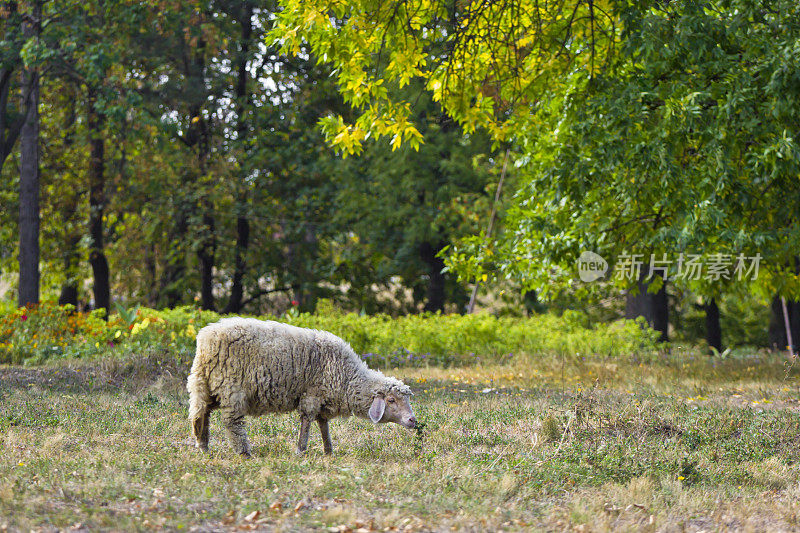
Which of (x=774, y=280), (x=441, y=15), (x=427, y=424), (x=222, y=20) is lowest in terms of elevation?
(x=427, y=424)

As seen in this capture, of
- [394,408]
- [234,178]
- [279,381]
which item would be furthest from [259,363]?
[234,178]

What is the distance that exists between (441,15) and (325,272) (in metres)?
15.6

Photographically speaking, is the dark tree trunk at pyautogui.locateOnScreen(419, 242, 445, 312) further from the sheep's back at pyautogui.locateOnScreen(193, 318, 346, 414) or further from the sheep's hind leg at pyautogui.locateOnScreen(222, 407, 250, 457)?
the sheep's hind leg at pyautogui.locateOnScreen(222, 407, 250, 457)

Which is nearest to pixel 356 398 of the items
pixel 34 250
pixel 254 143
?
pixel 34 250

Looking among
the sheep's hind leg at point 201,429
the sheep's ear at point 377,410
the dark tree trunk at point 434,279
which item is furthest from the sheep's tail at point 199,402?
the dark tree trunk at point 434,279

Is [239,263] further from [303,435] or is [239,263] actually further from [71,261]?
[303,435]

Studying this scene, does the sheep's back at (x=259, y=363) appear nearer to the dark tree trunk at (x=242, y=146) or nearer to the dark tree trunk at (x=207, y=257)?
the dark tree trunk at (x=242, y=146)

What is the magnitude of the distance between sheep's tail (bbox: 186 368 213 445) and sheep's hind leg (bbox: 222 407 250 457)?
209mm

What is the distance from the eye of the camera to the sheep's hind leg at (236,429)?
260 inches

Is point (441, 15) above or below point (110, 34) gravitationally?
below

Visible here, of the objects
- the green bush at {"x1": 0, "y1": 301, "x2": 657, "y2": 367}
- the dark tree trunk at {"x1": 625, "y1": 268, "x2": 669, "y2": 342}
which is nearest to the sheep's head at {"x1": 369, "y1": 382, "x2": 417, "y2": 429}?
the green bush at {"x1": 0, "y1": 301, "x2": 657, "y2": 367}

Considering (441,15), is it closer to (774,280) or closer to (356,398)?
(356,398)

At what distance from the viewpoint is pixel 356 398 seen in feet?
22.9

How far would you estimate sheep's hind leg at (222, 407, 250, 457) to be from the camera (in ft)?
21.6
